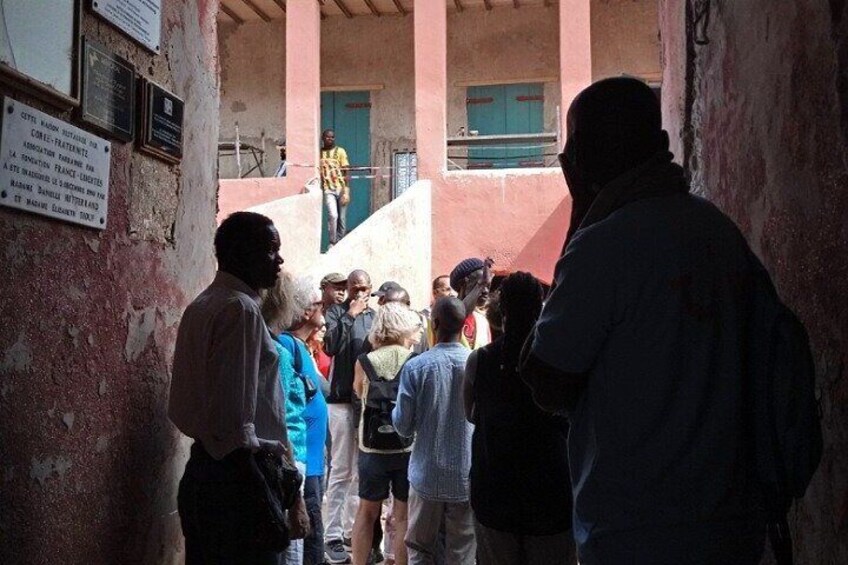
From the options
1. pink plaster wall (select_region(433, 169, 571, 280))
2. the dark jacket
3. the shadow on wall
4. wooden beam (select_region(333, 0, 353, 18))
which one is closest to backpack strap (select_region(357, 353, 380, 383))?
the dark jacket

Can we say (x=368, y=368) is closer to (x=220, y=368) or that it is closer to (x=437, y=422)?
(x=437, y=422)

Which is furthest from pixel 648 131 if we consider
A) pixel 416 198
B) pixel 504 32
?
pixel 504 32

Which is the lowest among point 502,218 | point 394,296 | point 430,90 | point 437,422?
→ point 437,422

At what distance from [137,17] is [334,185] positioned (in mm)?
10037

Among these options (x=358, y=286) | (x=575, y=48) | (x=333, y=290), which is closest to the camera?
(x=358, y=286)

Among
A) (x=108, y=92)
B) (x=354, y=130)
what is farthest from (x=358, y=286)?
(x=354, y=130)

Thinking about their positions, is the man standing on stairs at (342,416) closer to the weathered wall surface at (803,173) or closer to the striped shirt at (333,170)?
the weathered wall surface at (803,173)

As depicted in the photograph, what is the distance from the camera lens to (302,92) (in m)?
12.7

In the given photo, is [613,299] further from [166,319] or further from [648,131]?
[166,319]

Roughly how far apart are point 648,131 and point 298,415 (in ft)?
8.29

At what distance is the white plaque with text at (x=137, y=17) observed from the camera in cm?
290

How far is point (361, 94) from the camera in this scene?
16.1 m

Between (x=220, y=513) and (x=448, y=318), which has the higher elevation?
(x=448, y=318)

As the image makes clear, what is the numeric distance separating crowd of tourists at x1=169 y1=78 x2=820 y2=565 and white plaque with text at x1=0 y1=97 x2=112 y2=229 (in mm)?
451
